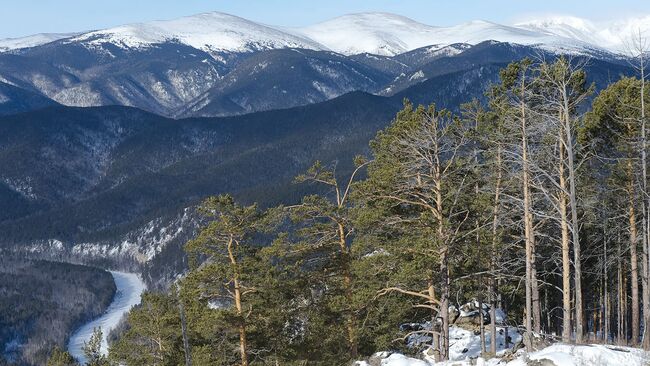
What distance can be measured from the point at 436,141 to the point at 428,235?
3.34m

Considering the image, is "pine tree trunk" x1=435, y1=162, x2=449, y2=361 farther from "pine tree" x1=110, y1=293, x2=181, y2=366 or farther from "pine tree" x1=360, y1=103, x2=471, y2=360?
"pine tree" x1=110, y1=293, x2=181, y2=366

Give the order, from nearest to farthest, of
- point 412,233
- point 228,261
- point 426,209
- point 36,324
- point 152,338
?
point 412,233 < point 426,209 < point 228,261 < point 152,338 < point 36,324

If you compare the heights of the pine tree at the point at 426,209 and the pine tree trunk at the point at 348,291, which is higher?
the pine tree at the point at 426,209

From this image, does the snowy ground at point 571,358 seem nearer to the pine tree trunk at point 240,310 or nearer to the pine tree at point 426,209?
the pine tree at point 426,209

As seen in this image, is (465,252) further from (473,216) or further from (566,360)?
(566,360)

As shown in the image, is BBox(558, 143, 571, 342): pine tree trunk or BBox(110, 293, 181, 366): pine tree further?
BBox(110, 293, 181, 366): pine tree

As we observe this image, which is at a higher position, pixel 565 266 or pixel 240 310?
pixel 565 266

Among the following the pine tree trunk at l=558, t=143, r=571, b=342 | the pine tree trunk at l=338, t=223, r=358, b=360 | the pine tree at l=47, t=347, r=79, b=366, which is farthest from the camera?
the pine tree at l=47, t=347, r=79, b=366

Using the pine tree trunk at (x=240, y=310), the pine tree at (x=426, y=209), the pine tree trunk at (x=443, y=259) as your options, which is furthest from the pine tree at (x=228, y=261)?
the pine tree trunk at (x=443, y=259)

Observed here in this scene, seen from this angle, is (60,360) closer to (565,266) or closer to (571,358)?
(565,266)

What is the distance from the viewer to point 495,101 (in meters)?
32.1

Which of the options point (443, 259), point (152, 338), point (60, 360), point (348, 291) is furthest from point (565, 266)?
point (60, 360)

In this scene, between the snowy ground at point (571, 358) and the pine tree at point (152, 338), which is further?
the pine tree at point (152, 338)

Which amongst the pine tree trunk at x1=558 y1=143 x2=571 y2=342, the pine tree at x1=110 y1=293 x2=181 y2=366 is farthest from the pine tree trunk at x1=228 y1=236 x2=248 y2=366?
the pine tree trunk at x1=558 y1=143 x2=571 y2=342
